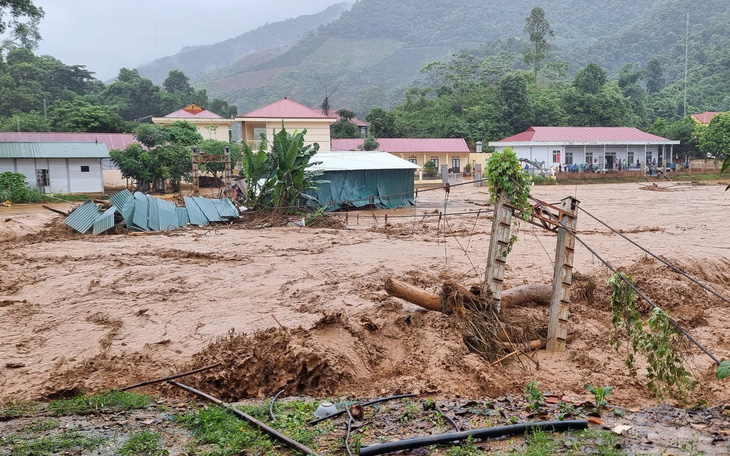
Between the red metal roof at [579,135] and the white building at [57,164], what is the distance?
31299mm

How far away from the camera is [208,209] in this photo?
2183cm

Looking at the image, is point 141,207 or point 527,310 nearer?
point 527,310

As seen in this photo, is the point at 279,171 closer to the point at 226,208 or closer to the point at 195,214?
the point at 226,208

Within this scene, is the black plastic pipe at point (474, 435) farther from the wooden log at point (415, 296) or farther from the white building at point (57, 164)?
the white building at point (57, 164)

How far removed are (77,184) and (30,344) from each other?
2888cm

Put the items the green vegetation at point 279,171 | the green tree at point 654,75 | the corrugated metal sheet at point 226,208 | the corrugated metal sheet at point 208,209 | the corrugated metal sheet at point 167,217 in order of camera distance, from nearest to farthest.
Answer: the corrugated metal sheet at point 167,217
the green vegetation at point 279,171
the corrugated metal sheet at point 208,209
the corrugated metal sheet at point 226,208
the green tree at point 654,75

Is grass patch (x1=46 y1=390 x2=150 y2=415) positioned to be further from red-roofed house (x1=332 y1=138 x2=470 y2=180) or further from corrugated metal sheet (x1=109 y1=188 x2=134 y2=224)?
red-roofed house (x1=332 y1=138 x2=470 y2=180)

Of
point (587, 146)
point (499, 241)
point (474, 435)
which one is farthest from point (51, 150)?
point (587, 146)

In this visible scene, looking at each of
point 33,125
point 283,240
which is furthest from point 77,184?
point 283,240

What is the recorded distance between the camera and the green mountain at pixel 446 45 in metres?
115

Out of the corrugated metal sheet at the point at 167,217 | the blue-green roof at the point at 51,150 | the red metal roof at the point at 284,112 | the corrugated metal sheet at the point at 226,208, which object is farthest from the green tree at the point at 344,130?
the corrugated metal sheet at the point at 167,217

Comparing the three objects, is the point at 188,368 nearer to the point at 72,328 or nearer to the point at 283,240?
the point at 72,328

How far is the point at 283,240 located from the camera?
17969 mm

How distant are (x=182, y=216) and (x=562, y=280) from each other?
15.8 m
